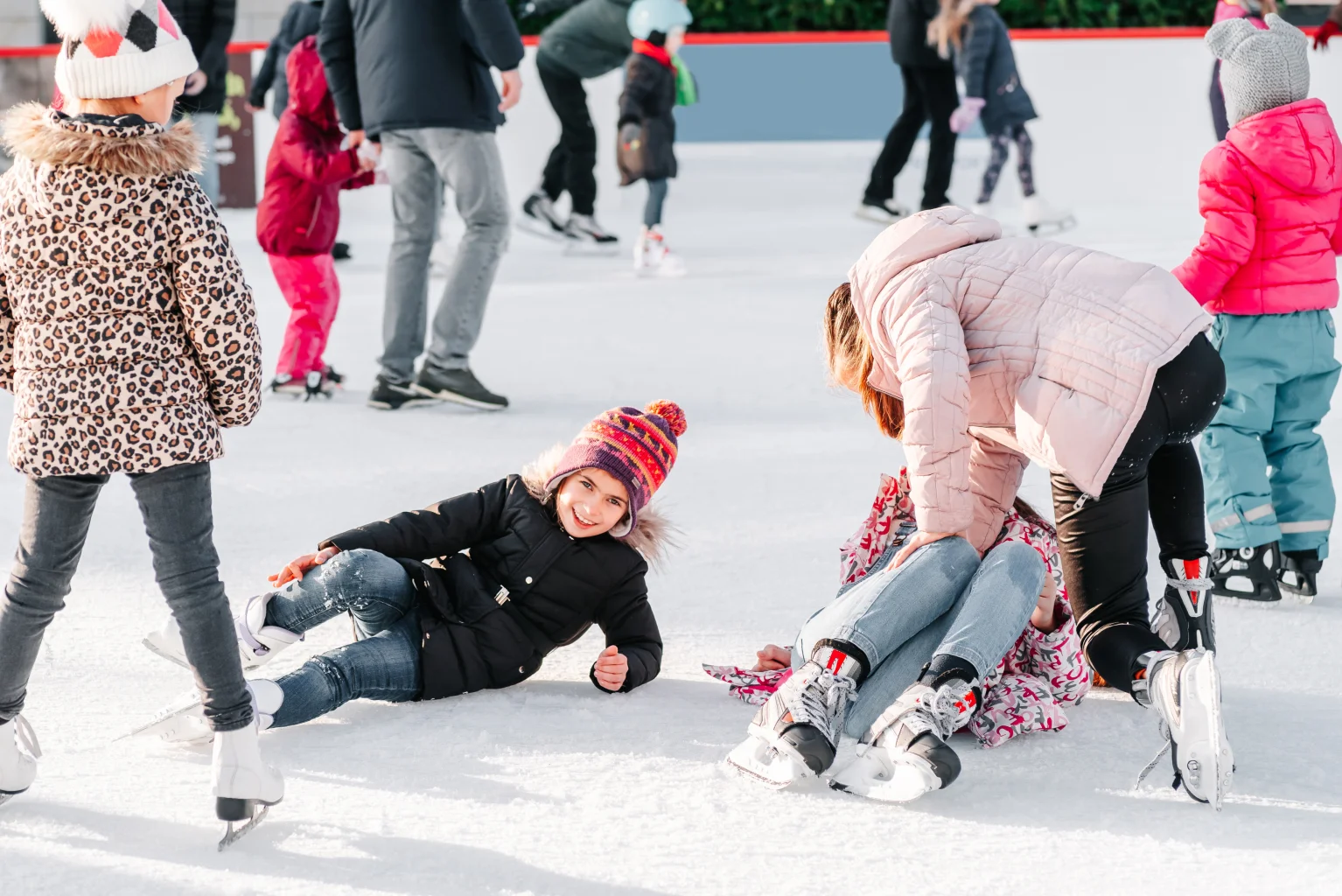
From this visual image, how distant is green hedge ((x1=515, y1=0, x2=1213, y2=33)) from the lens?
44.5 ft

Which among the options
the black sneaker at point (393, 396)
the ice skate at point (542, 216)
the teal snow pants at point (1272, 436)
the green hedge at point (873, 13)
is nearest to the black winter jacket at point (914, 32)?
the ice skate at point (542, 216)

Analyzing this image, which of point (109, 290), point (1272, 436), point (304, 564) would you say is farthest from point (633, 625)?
point (1272, 436)

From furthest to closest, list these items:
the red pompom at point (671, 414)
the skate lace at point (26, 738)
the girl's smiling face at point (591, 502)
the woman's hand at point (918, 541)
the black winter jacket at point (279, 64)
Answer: the black winter jacket at point (279, 64) → the red pompom at point (671, 414) → the girl's smiling face at point (591, 502) → the woman's hand at point (918, 541) → the skate lace at point (26, 738)

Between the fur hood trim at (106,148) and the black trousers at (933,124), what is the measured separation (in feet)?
23.9

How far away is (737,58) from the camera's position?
12.9 m

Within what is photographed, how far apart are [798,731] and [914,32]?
24.5 ft

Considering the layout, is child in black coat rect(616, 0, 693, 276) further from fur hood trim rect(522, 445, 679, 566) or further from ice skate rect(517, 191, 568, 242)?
fur hood trim rect(522, 445, 679, 566)

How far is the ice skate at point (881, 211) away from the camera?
32.3ft

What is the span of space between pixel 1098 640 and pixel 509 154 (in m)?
8.63

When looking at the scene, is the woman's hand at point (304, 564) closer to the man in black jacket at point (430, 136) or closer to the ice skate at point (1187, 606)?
the ice skate at point (1187, 606)

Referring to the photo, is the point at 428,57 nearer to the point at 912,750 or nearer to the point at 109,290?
the point at 109,290

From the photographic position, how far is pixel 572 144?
9.02m

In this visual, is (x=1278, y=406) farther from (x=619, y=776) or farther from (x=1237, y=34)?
(x=619, y=776)

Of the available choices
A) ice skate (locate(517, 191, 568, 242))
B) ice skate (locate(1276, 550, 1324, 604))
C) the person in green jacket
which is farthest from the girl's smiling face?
ice skate (locate(517, 191, 568, 242))
